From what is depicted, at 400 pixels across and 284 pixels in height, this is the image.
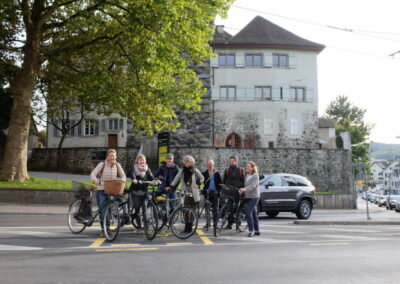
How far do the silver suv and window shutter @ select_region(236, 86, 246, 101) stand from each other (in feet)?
83.6

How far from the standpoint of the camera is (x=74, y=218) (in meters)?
11.6

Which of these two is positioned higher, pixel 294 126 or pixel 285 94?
pixel 285 94

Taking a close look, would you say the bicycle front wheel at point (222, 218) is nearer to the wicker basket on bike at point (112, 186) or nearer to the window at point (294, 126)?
the wicker basket on bike at point (112, 186)

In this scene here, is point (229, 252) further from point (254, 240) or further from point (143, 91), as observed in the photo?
point (143, 91)

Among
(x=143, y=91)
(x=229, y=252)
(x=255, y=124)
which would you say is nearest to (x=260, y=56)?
(x=255, y=124)

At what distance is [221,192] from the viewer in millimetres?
12656

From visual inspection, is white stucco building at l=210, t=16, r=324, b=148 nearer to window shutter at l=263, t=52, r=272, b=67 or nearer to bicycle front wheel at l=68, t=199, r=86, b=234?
window shutter at l=263, t=52, r=272, b=67

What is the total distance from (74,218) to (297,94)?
37.0 metres

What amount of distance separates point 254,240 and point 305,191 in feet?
31.2

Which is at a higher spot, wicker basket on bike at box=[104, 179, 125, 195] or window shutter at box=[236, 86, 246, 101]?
window shutter at box=[236, 86, 246, 101]

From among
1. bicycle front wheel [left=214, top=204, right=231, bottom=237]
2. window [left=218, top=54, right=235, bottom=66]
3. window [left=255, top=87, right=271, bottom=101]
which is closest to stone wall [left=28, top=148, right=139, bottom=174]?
window [left=218, top=54, right=235, bottom=66]

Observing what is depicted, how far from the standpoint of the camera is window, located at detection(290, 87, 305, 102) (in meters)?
45.8

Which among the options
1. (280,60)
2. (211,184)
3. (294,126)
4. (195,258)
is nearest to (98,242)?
(195,258)

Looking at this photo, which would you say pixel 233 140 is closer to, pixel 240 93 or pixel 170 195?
pixel 240 93
